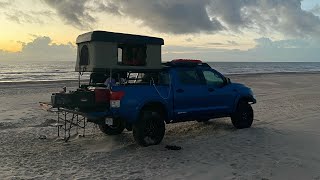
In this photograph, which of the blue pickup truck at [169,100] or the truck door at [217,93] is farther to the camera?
the truck door at [217,93]

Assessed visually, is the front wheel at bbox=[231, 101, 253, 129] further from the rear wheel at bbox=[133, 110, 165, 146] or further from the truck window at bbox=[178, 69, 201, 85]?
the rear wheel at bbox=[133, 110, 165, 146]

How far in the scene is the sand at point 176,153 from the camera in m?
6.67

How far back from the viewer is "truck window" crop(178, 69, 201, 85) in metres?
→ 9.66

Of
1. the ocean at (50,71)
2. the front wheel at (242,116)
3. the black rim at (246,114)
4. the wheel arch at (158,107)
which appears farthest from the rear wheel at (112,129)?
the ocean at (50,71)

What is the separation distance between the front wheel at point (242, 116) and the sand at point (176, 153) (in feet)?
0.63

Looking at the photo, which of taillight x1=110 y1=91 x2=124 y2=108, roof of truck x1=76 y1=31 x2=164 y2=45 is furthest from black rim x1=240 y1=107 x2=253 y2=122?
taillight x1=110 y1=91 x2=124 y2=108

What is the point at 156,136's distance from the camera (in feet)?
28.9

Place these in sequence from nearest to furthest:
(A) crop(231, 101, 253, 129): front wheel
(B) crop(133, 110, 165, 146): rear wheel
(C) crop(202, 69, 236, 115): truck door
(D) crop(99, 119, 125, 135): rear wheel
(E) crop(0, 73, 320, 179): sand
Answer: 1. (E) crop(0, 73, 320, 179): sand
2. (B) crop(133, 110, 165, 146): rear wheel
3. (D) crop(99, 119, 125, 135): rear wheel
4. (C) crop(202, 69, 236, 115): truck door
5. (A) crop(231, 101, 253, 129): front wheel

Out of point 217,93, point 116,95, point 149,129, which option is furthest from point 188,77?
point 116,95

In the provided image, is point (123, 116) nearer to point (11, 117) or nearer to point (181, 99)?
point (181, 99)

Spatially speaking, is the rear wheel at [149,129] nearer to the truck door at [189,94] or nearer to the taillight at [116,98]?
the taillight at [116,98]

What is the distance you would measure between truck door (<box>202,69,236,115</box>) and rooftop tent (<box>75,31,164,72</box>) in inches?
70.2

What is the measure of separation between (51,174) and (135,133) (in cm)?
240

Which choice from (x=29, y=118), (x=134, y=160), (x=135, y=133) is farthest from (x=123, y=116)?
(x=29, y=118)
